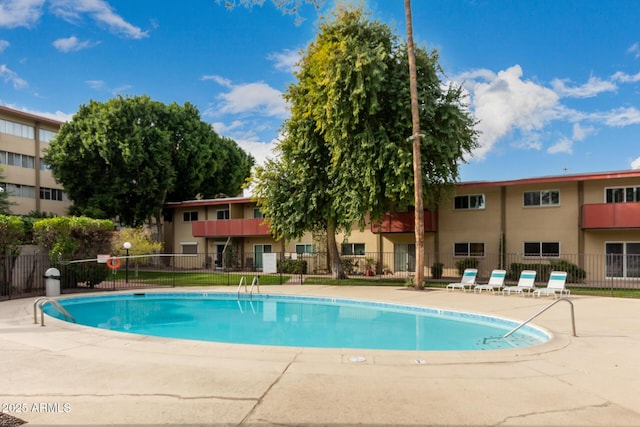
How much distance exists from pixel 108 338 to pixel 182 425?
5662 mm

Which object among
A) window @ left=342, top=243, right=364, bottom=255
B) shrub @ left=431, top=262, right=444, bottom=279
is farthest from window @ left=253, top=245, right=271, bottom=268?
shrub @ left=431, top=262, right=444, bottom=279

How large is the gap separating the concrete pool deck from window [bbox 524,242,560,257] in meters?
15.8

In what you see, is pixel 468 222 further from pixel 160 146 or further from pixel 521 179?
pixel 160 146

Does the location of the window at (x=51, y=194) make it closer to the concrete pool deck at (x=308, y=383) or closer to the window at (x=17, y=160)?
the window at (x=17, y=160)

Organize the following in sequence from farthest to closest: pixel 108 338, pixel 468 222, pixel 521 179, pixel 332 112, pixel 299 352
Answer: pixel 468 222
pixel 521 179
pixel 332 112
pixel 108 338
pixel 299 352

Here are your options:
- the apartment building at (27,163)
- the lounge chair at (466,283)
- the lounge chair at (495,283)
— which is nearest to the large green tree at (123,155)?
the apartment building at (27,163)

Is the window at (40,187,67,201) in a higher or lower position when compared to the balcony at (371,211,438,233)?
higher

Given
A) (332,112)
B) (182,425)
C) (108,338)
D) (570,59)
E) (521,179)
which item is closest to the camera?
(182,425)

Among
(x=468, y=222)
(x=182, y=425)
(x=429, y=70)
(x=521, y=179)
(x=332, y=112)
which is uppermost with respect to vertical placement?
(x=429, y=70)

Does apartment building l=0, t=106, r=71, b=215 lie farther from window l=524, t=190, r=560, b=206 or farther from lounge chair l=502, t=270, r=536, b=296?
lounge chair l=502, t=270, r=536, b=296

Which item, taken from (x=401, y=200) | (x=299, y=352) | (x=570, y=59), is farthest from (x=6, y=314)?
(x=570, y=59)

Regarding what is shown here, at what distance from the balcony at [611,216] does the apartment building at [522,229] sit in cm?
4

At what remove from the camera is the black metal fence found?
1909cm

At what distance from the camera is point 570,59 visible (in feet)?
75.2
